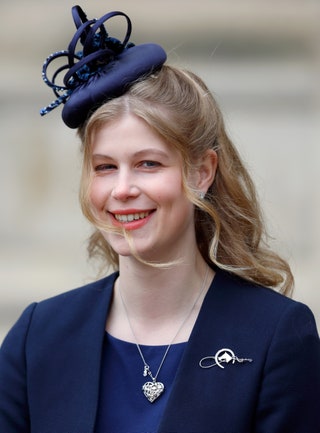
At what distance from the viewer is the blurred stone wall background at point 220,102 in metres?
5.40

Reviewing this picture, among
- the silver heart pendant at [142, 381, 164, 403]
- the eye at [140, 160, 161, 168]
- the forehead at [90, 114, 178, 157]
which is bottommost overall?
the silver heart pendant at [142, 381, 164, 403]

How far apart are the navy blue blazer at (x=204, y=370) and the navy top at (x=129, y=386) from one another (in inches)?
1.2

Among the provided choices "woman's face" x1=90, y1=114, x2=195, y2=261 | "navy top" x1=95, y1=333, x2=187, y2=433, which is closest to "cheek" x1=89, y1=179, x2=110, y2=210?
"woman's face" x1=90, y1=114, x2=195, y2=261

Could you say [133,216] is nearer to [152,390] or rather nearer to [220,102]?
[152,390]

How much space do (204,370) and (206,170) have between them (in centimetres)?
52

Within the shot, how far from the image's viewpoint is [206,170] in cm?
305

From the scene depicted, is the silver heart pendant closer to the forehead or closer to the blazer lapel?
the blazer lapel

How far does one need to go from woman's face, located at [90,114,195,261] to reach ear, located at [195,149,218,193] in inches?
3.4

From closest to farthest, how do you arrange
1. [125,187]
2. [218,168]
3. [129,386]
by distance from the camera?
[125,187]
[129,386]
[218,168]

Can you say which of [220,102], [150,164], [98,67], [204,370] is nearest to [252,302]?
[204,370]

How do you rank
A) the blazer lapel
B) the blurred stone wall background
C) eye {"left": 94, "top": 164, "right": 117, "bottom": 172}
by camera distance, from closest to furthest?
the blazer lapel, eye {"left": 94, "top": 164, "right": 117, "bottom": 172}, the blurred stone wall background

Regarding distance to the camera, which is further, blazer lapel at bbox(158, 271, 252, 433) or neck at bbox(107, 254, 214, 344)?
neck at bbox(107, 254, 214, 344)

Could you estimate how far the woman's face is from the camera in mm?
2885

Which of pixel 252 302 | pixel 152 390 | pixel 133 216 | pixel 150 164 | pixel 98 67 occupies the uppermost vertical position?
pixel 98 67
